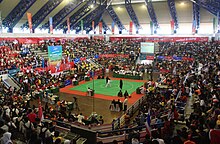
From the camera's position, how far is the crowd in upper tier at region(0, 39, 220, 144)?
6828 millimetres

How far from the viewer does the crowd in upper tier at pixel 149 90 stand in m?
6.83

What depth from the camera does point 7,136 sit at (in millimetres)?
6219

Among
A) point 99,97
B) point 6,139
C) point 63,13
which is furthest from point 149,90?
point 63,13

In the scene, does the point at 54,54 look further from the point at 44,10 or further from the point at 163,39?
the point at 163,39

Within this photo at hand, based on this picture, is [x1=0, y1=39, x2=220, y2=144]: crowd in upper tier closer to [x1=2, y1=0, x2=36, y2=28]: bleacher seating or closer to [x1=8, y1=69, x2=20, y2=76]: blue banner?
[x1=8, y1=69, x2=20, y2=76]: blue banner

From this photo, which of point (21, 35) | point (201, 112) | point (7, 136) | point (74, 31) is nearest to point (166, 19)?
point (74, 31)

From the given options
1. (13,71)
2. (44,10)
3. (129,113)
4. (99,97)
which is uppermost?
(44,10)

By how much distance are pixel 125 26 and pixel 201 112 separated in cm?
3956

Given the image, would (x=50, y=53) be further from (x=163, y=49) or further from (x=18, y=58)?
(x=163, y=49)

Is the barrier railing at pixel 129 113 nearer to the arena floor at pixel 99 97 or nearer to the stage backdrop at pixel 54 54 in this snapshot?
the arena floor at pixel 99 97

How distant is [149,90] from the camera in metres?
17.2

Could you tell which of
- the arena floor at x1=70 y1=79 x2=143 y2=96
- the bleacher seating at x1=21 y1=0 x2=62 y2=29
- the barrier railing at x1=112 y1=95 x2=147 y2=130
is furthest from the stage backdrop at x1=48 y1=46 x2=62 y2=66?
the bleacher seating at x1=21 y1=0 x2=62 y2=29

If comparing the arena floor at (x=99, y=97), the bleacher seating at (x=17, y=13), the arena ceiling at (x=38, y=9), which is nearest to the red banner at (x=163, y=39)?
the arena ceiling at (x=38, y=9)

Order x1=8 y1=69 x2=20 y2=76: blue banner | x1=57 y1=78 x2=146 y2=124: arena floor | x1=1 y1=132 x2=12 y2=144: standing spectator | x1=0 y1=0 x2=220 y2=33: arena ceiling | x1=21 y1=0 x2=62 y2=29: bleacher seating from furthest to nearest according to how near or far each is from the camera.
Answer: x1=21 y1=0 x2=62 y2=29: bleacher seating < x1=0 y1=0 x2=220 y2=33: arena ceiling < x1=8 y1=69 x2=20 y2=76: blue banner < x1=57 y1=78 x2=146 y2=124: arena floor < x1=1 y1=132 x2=12 y2=144: standing spectator
